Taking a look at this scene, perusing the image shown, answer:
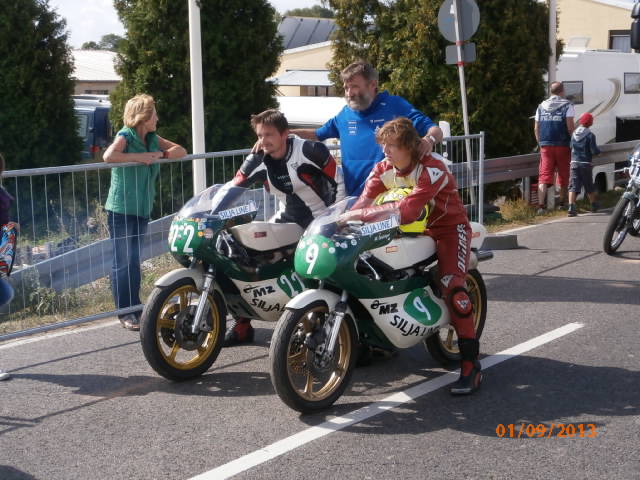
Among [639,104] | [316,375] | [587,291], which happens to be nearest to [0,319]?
[316,375]

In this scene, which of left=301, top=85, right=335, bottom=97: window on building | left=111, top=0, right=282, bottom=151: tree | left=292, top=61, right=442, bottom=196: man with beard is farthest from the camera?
left=301, top=85, right=335, bottom=97: window on building

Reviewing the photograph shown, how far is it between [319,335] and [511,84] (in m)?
10.8

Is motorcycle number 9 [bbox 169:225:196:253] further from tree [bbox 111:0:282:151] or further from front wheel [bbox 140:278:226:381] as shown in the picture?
tree [bbox 111:0:282:151]

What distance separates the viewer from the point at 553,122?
1430 cm

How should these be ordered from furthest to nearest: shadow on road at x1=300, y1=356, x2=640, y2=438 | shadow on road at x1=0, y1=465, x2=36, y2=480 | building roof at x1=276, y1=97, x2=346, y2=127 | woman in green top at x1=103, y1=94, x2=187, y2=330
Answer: building roof at x1=276, y1=97, x2=346, y2=127 → woman in green top at x1=103, y1=94, x2=187, y2=330 → shadow on road at x1=300, y1=356, x2=640, y2=438 → shadow on road at x1=0, y1=465, x2=36, y2=480

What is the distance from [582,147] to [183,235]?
32.2 feet

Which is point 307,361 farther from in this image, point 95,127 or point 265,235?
point 95,127

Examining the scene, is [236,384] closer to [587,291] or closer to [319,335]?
[319,335]

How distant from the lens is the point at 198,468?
470cm

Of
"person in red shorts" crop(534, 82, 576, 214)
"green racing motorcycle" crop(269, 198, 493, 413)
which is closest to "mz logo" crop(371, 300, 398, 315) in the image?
"green racing motorcycle" crop(269, 198, 493, 413)

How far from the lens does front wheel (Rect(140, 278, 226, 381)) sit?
5.82 meters

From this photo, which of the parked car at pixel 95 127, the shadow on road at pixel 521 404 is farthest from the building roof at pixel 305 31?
the shadow on road at pixel 521 404

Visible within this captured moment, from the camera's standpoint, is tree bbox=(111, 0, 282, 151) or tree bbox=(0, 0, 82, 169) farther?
tree bbox=(0, 0, 82, 169)

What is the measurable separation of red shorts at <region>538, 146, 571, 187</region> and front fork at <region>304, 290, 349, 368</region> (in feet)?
31.7
